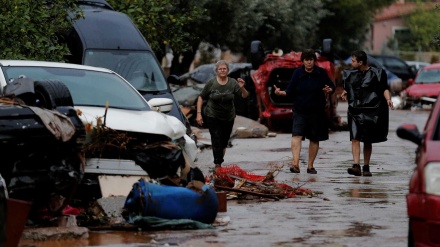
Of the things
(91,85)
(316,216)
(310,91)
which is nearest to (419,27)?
(310,91)

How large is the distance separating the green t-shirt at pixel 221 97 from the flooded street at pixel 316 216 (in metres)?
0.84

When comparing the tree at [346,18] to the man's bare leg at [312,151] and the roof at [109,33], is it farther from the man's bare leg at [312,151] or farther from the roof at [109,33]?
the man's bare leg at [312,151]

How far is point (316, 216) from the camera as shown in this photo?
41.2ft

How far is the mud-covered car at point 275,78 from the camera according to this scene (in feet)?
96.7

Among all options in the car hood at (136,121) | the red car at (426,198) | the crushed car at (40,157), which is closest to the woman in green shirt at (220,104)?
the car hood at (136,121)

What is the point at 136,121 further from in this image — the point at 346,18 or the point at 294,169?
the point at 346,18

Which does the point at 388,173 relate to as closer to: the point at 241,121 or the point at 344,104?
the point at 241,121

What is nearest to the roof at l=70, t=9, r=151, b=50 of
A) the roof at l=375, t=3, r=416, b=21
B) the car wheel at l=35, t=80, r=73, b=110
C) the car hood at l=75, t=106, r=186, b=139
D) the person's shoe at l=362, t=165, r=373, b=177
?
the person's shoe at l=362, t=165, r=373, b=177

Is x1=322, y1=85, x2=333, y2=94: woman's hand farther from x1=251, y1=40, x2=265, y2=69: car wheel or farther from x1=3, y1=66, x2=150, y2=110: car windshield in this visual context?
x1=251, y1=40, x2=265, y2=69: car wheel

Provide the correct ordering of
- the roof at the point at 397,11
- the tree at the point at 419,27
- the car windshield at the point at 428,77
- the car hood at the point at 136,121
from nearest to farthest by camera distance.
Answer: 1. the car hood at the point at 136,121
2. the car windshield at the point at 428,77
3. the tree at the point at 419,27
4. the roof at the point at 397,11

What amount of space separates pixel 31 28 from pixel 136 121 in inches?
264

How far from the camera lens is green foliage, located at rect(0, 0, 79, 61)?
18578mm

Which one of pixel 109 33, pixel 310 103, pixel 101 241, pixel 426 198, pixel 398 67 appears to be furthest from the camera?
pixel 398 67

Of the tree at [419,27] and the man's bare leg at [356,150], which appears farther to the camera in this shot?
the tree at [419,27]
